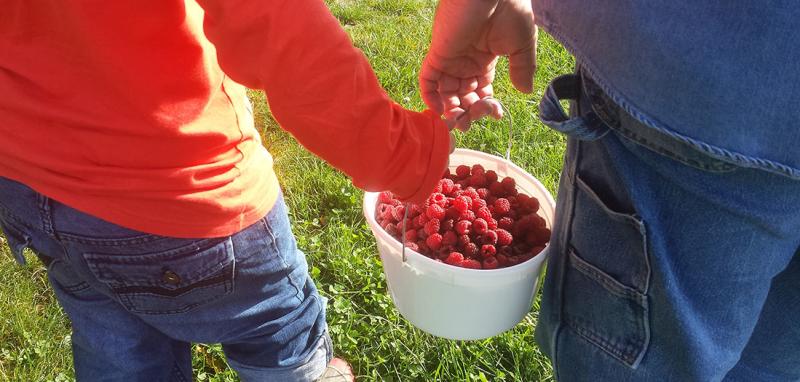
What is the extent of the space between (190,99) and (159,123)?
58mm

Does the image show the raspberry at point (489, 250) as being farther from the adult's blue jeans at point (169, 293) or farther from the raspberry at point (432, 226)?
the adult's blue jeans at point (169, 293)

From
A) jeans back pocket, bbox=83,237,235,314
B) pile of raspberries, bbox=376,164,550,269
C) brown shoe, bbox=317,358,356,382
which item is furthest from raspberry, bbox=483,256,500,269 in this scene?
brown shoe, bbox=317,358,356,382

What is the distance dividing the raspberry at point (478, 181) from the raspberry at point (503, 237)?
148mm

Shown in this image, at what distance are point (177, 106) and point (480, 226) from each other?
62 centimetres

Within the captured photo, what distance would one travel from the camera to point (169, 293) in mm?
1089

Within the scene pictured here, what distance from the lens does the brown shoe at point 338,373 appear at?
5.47 ft

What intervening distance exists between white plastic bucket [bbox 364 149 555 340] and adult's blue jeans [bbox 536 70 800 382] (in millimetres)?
144

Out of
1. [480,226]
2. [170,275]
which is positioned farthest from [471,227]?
[170,275]

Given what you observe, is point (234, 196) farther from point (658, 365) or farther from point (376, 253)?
point (376, 253)

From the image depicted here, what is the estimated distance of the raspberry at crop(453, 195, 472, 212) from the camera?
1340 mm

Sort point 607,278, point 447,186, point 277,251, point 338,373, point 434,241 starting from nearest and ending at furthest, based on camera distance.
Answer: point 607,278
point 277,251
point 434,241
point 447,186
point 338,373

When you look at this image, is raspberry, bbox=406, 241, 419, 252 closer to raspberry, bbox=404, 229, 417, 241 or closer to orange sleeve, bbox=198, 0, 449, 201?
raspberry, bbox=404, 229, 417, 241

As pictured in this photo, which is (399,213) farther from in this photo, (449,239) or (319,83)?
(319,83)

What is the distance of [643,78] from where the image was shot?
2.71ft
